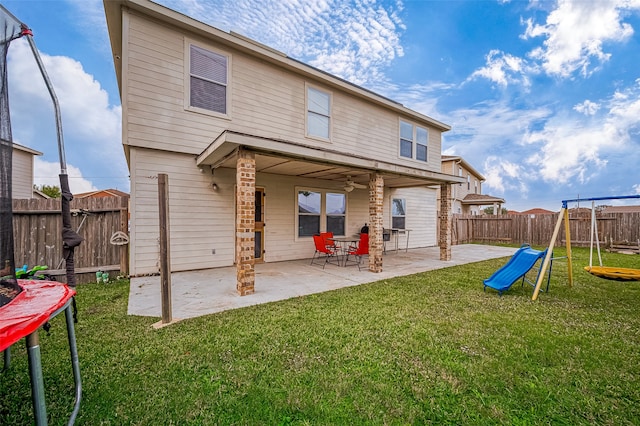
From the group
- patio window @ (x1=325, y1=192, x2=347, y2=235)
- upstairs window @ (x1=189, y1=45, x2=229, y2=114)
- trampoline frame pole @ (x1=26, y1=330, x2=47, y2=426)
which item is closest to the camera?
trampoline frame pole @ (x1=26, y1=330, x2=47, y2=426)

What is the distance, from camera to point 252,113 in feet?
24.0

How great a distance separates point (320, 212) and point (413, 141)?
559 centimetres

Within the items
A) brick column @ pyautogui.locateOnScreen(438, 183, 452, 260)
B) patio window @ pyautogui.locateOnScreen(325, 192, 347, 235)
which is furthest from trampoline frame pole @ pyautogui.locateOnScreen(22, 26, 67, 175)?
brick column @ pyautogui.locateOnScreen(438, 183, 452, 260)

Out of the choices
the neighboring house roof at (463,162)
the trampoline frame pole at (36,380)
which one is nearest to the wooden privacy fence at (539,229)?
the neighboring house roof at (463,162)

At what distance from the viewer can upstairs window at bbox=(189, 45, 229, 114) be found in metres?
6.49

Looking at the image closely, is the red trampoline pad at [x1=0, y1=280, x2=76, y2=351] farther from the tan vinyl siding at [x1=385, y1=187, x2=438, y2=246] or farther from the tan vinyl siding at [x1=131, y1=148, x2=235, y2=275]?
the tan vinyl siding at [x1=385, y1=187, x2=438, y2=246]

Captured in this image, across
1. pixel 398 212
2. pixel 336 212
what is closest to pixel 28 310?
pixel 336 212

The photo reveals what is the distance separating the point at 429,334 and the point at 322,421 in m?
1.85

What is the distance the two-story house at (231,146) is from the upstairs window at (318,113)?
0.04 metres

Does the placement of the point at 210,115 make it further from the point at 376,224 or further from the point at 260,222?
the point at 376,224

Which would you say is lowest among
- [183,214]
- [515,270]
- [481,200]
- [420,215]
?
[515,270]

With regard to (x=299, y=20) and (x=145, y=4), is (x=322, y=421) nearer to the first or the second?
(x=145, y=4)

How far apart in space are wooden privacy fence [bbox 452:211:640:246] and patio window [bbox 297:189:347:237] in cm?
798

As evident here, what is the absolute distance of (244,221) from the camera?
184 inches
